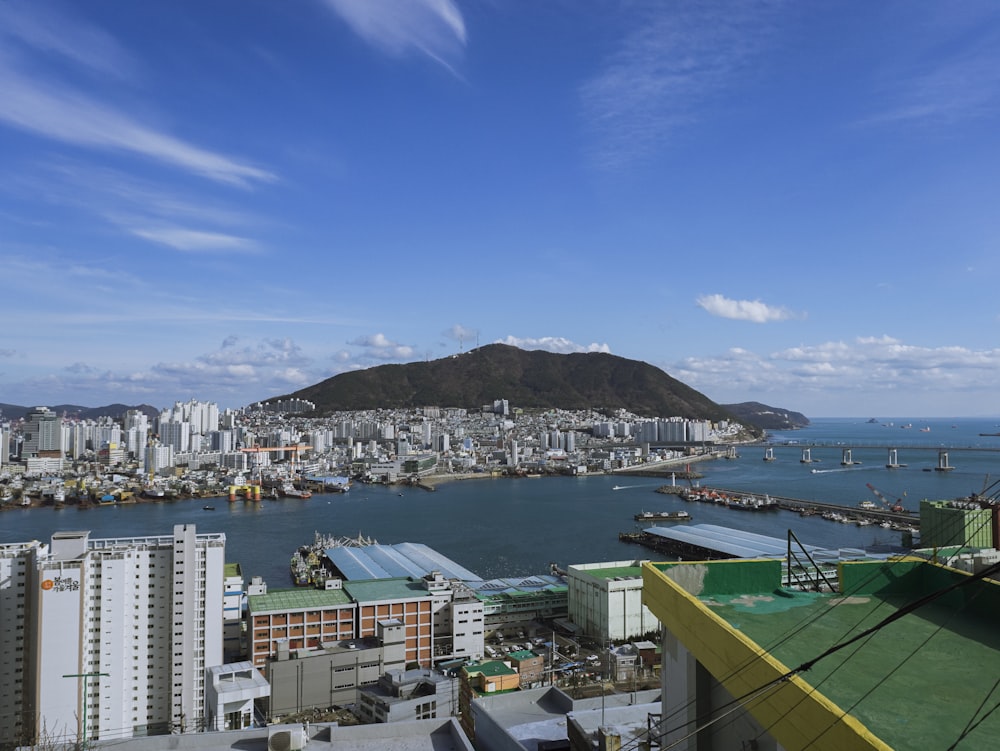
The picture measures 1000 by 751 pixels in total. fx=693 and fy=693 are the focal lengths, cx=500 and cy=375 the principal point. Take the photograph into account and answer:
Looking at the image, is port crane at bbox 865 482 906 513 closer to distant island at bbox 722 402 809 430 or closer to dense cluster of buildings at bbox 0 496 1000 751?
dense cluster of buildings at bbox 0 496 1000 751

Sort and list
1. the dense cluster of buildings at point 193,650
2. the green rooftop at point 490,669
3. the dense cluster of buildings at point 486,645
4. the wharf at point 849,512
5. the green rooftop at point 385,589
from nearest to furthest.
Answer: the dense cluster of buildings at point 486,645
the dense cluster of buildings at point 193,650
the green rooftop at point 490,669
the green rooftop at point 385,589
the wharf at point 849,512

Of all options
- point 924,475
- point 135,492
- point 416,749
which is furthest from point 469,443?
point 416,749

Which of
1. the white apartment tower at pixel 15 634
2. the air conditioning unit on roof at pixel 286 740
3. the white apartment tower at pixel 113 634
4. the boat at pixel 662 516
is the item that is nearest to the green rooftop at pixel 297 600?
the white apartment tower at pixel 113 634

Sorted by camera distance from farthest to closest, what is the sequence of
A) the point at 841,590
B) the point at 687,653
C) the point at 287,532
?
the point at 287,532
the point at 841,590
the point at 687,653

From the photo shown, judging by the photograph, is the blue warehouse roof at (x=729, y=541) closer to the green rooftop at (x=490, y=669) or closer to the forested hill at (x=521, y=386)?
the green rooftop at (x=490, y=669)

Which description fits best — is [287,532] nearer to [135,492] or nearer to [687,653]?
[135,492]

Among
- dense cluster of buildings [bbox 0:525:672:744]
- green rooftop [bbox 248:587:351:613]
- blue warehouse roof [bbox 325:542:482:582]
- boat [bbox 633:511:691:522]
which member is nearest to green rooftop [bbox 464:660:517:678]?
dense cluster of buildings [bbox 0:525:672:744]

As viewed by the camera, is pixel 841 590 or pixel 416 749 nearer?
pixel 841 590
